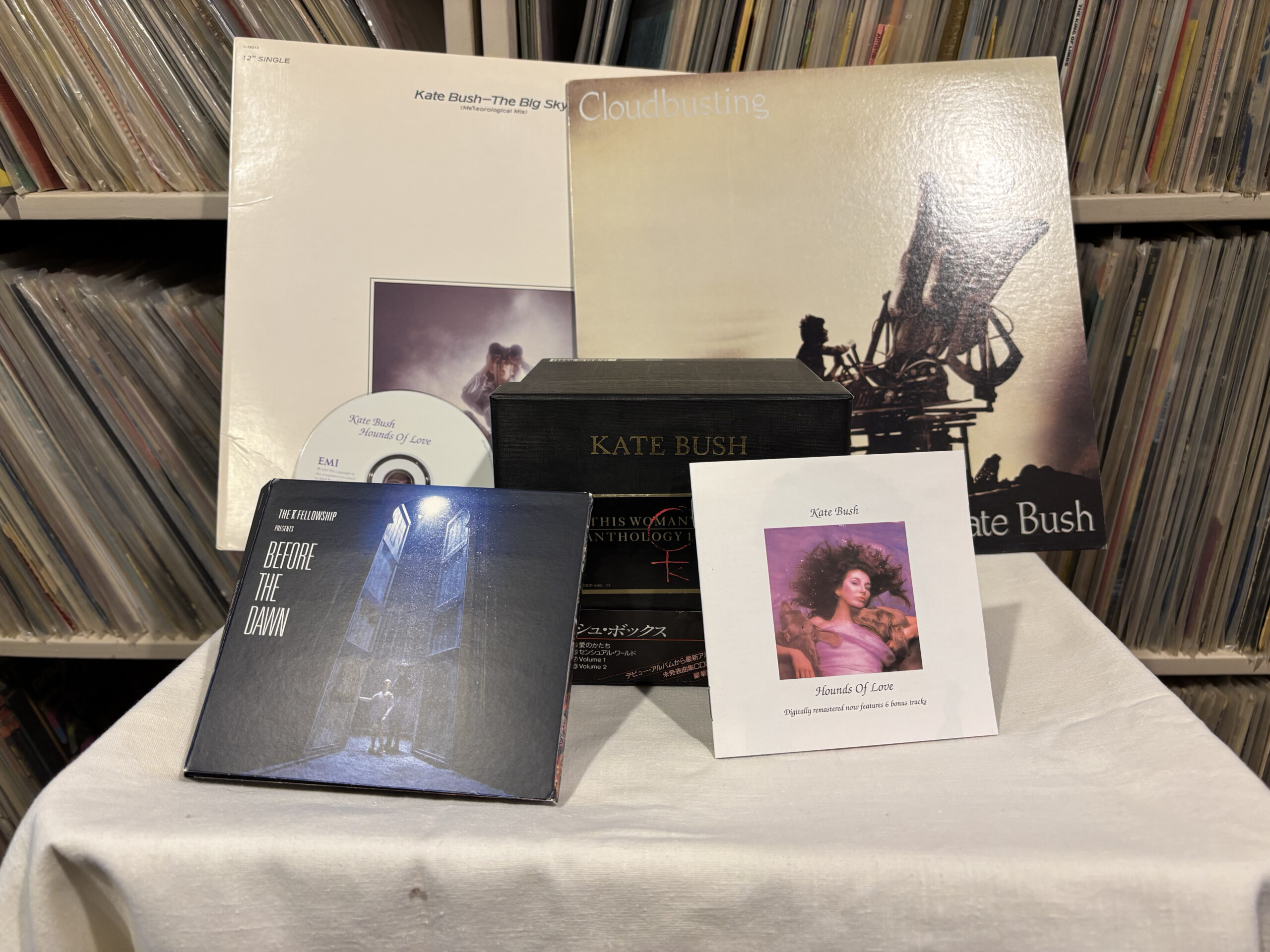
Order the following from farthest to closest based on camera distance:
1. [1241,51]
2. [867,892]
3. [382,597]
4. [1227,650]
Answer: [1227,650] → [1241,51] → [382,597] → [867,892]

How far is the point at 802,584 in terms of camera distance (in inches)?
27.4

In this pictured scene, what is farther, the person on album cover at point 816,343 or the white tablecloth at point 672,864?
the person on album cover at point 816,343

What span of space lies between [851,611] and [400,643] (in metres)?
0.37

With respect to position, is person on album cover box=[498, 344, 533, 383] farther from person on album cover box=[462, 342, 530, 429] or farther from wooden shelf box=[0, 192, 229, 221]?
wooden shelf box=[0, 192, 229, 221]

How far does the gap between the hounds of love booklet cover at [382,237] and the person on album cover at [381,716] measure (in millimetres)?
374

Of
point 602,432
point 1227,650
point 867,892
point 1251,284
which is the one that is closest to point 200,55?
point 602,432

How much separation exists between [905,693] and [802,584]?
0.40 ft

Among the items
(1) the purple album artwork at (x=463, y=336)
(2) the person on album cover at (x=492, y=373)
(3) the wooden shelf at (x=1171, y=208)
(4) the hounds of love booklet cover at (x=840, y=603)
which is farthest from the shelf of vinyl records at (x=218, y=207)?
(4) the hounds of love booklet cover at (x=840, y=603)

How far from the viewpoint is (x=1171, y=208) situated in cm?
96

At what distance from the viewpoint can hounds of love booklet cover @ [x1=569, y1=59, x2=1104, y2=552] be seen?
93 cm

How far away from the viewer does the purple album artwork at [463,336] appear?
3.15 ft

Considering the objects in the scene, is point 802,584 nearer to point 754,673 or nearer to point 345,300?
point 754,673

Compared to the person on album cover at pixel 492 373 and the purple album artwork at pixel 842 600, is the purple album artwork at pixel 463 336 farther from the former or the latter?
the purple album artwork at pixel 842 600

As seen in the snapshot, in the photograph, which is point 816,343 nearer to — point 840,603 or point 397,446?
point 840,603
